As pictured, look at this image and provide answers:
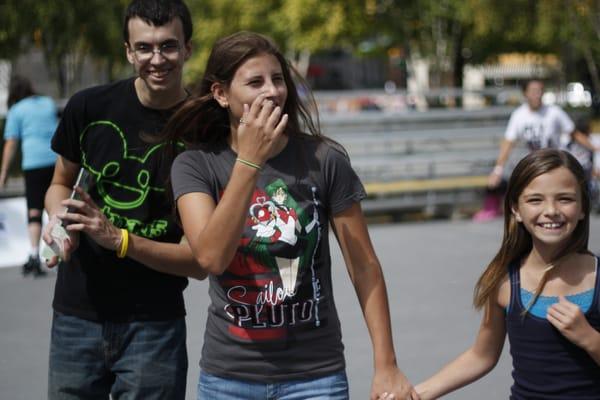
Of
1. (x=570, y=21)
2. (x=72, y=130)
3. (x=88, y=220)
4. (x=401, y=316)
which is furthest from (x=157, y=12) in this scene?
(x=570, y=21)

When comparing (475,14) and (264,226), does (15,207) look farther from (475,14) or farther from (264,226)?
(475,14)

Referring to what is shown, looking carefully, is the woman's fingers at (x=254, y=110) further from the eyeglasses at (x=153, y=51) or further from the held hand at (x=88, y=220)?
the eyeglasses at (x=153, y=51)

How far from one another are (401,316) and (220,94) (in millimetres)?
5209

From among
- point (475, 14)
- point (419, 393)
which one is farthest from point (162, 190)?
point (475, 14)

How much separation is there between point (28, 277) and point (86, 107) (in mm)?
7256

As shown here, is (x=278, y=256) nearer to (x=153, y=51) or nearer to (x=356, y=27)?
(x=153, y=51)

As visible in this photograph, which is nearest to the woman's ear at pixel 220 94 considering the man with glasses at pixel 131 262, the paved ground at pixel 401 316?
the man with glasses at pixel 131 262

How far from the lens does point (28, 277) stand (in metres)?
10.3

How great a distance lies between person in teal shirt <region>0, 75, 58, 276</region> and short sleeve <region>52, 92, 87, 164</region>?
6335 mm

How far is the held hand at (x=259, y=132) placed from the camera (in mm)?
2633

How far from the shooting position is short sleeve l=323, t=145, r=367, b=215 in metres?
2.85

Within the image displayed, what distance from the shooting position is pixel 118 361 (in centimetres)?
333

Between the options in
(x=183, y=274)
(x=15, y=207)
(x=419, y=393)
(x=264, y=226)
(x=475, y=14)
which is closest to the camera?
(x=264, y=226)

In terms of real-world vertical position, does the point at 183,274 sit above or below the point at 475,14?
below
